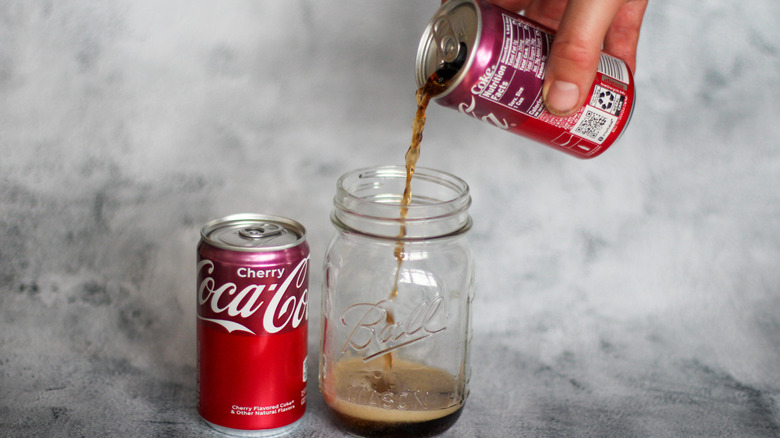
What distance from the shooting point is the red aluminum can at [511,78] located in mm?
1018

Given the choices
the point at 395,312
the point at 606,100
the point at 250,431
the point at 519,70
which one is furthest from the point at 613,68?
the point at 250,431

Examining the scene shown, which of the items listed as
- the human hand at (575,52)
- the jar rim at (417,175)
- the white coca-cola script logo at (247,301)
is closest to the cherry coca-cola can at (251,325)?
→ the white coca-cola script logo at (247,301)

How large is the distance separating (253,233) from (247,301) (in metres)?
0.10

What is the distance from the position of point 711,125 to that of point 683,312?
331 mm

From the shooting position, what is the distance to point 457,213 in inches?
44.6

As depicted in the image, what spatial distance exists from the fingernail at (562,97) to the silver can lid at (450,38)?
0.12 m

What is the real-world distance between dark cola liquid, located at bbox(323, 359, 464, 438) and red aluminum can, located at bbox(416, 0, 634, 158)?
0.37 m

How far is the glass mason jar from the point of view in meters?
1.14

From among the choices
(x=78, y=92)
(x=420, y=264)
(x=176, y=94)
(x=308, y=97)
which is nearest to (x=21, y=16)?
(x=78, y=92)

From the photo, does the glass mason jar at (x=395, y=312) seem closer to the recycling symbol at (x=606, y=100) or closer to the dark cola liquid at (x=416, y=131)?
the dark cola liquid at (x=416, y=131)

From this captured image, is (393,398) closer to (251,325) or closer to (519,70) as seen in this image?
(251,325)

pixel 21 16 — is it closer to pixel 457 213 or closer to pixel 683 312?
pixel 457 213

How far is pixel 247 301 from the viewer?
108 centimetres

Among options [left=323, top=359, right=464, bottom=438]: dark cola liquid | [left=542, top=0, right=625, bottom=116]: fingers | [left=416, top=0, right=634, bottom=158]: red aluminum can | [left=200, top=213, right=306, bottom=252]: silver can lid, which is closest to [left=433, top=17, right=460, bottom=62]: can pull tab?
[left=416, top=0, right=634, bottom=158]: red aluminum can
